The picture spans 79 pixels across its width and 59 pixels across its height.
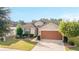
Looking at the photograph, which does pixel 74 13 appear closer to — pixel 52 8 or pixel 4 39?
pixel 52 8

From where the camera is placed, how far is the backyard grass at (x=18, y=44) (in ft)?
9.72

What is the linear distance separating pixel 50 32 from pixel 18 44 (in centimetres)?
41

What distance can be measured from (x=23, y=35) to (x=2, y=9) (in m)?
0.40

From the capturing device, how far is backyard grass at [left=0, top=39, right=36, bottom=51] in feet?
9.72

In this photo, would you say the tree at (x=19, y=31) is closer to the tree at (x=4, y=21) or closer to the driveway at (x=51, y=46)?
the tree at (x=4, y=21)

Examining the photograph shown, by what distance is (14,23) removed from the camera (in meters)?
2.95

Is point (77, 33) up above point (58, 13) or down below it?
below

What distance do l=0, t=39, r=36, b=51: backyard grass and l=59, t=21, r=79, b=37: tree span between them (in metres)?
0.38

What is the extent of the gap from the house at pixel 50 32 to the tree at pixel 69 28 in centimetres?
6

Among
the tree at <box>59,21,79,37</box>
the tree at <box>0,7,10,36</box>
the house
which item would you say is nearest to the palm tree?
the tree at <box>0,7,10,36</box>

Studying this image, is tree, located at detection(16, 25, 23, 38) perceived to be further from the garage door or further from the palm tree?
the garage door
